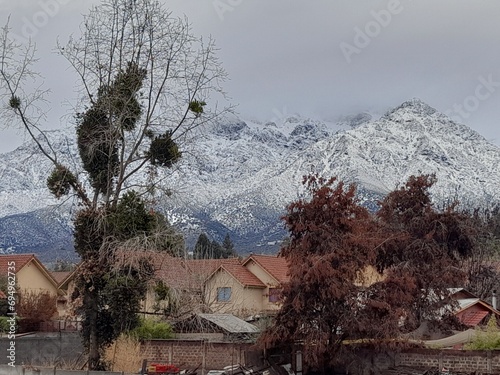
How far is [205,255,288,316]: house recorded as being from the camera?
50.3 m

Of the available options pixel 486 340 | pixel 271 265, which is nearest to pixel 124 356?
pixel 486 340

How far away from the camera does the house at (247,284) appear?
165 feet

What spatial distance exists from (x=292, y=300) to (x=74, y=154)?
961cm

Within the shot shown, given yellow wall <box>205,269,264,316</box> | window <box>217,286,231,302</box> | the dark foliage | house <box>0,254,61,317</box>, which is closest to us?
the dark foliage

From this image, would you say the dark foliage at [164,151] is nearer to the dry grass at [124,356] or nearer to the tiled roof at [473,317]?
the dry grass at [124,356]

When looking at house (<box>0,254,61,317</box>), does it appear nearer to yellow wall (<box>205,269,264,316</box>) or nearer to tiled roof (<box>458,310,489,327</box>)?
yellow wall (<box>205,269,264,316</box>)

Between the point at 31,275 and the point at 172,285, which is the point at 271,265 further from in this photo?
the point at 172,285

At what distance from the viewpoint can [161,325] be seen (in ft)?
106

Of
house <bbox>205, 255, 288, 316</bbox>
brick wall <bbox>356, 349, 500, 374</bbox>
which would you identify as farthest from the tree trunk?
house <bbox>205, 255, 288, 316</bbox>

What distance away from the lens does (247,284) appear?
50406 millimetres

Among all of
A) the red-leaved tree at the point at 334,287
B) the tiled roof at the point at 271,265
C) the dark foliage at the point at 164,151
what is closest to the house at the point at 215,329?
the red-leaved tree at the point at 334,287

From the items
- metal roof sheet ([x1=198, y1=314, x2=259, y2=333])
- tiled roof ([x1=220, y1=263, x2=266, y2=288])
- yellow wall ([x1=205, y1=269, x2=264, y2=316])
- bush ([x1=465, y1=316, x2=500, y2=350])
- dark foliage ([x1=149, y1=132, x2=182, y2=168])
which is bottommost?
bush ([x1=465, y1=316, x2=500, y2=350])

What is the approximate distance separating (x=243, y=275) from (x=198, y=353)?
72.6 feet

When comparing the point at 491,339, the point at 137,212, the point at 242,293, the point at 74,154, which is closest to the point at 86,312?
the point at 137,212
